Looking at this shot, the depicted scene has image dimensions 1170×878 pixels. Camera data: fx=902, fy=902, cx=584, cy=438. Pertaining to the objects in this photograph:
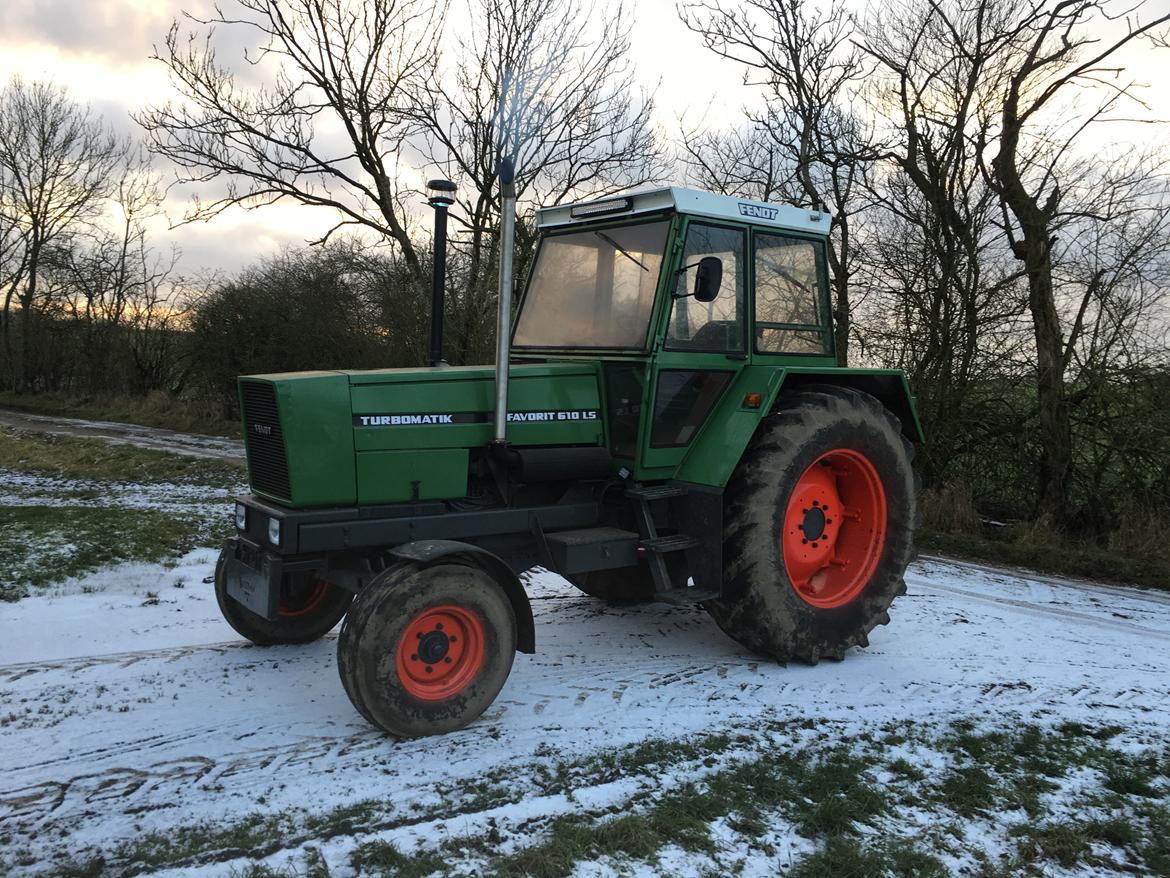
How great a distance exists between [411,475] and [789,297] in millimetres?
2354

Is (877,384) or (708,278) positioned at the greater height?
(708,278)

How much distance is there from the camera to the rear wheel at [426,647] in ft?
11.5

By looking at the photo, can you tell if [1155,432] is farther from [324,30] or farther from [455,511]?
[324,30]

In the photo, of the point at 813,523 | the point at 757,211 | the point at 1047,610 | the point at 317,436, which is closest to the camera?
the point at 317,436

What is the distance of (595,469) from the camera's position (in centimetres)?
445

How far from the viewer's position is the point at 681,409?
452 cm

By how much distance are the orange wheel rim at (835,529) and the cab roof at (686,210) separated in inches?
50.9

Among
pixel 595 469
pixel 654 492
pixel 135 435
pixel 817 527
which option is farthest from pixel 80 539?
pixel 135 435

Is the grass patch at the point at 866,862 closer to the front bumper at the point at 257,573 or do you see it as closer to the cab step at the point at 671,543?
the cab step at the point at 671,543

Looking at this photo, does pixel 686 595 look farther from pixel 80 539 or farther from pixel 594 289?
pixel 80 539

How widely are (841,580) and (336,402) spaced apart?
295 centimetres

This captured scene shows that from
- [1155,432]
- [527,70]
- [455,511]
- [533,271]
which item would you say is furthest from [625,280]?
[527,70]

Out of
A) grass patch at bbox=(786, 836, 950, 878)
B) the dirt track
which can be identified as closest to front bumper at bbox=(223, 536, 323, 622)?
grass patch at bbox=(786, 836, 950, 878)

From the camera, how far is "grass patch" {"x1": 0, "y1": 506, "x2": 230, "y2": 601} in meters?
5.60
